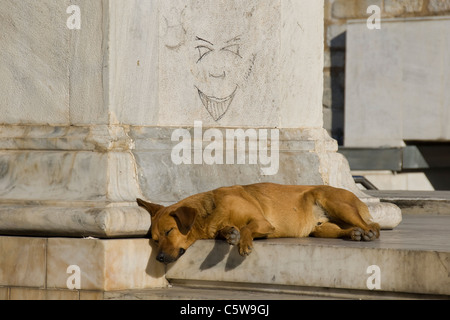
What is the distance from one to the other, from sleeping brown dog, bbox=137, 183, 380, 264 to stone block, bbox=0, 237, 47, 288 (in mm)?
642

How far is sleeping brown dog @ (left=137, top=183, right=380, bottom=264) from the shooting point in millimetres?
6145

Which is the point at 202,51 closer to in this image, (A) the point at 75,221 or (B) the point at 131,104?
(B) the point at 131,104

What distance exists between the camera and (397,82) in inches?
522

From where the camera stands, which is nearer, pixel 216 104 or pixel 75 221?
pixel 75 221

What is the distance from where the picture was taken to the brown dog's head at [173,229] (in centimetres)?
612

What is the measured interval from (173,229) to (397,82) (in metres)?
7.62

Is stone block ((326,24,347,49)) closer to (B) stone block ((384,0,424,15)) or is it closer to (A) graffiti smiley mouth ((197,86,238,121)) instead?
(B) stone block ((384,0,424,15))

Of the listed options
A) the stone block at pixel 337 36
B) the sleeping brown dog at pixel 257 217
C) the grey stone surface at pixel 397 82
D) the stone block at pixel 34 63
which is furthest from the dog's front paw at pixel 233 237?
the stone block at pixel 337 36

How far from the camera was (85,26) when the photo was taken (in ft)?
21.0

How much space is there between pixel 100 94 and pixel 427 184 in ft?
25.4

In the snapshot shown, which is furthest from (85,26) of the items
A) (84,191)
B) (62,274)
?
(62,274)

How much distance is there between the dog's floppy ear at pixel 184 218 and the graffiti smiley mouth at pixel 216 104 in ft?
3.19

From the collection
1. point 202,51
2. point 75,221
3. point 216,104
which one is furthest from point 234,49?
point 75,221

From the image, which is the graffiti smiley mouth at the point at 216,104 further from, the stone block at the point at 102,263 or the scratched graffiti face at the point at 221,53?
A: the stone block at the point at 102,263
